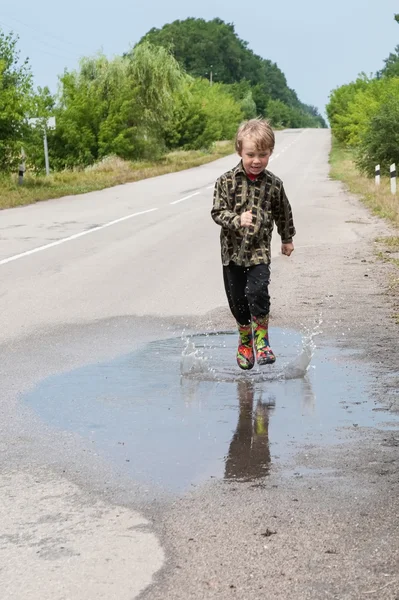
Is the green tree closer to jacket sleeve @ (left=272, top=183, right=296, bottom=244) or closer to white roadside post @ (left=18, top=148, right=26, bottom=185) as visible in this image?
white roadside post @ (left=18, top=148, right=26, bottom=185)

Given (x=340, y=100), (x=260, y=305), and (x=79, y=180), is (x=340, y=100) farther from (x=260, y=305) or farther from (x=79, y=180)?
(x=260, y=305)

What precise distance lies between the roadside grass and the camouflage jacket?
2418 millimetres

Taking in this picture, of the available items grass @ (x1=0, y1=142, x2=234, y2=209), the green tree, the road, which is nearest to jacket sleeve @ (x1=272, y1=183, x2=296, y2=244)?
the road

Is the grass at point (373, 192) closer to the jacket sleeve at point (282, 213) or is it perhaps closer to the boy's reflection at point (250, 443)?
the jacket sleeve at point (282, 213)

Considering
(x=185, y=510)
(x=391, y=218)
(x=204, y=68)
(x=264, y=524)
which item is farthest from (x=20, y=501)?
(x=204, y=68)

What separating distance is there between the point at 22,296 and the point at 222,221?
447cm

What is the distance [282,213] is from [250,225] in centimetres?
38

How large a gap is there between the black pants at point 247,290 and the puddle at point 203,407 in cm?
39

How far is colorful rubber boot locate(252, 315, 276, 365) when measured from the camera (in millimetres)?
6695

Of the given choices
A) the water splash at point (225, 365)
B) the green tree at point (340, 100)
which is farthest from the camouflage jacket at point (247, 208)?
the green tree at point (340, 100)

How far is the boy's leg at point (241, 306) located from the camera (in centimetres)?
674

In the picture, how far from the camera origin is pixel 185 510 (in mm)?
4070

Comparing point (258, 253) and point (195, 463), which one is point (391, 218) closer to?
point (258, 253)

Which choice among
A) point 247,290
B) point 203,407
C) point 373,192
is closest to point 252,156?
point 247,290
